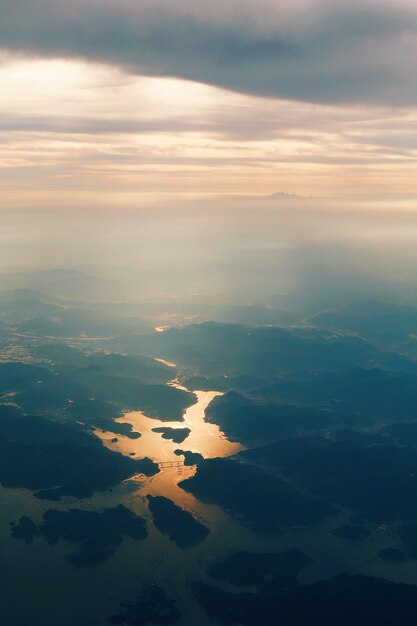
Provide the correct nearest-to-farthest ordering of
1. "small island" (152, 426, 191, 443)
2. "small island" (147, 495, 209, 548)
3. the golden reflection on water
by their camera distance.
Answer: "small island" (147, 495, 209, 548) → the golden reflection on water → "small island" (152, 426, 191, 443)

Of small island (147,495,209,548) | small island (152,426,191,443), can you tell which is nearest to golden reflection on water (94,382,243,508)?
small island (152,426,191,443)

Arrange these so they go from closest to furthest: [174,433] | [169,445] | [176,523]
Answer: [176,523] < [169,445] < [174,433]

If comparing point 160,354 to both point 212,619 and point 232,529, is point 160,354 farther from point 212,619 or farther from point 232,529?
point 212,619

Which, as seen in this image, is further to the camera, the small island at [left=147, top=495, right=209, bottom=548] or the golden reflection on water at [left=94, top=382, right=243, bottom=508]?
the golden reflection on water at [left=94, top=382, right=243, bottom=508]

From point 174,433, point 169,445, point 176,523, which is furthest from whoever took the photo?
point 174,433

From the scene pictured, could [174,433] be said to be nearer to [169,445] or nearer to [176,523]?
[169,445]

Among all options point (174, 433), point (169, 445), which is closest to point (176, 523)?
point (169, 445)

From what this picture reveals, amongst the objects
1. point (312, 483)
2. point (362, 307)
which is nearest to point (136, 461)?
point (312, 483)

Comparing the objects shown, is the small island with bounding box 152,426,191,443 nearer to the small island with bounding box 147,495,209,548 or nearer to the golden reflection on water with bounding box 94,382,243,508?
the golden reflection on water with bounding box 94,382,243,508

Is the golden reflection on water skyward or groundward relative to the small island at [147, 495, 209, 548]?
groundward

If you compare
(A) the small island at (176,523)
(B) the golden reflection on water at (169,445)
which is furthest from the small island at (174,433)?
(A) the small island at (176,523)

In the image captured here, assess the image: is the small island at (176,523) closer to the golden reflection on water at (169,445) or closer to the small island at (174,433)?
the golden reflection on water at (169,445)
